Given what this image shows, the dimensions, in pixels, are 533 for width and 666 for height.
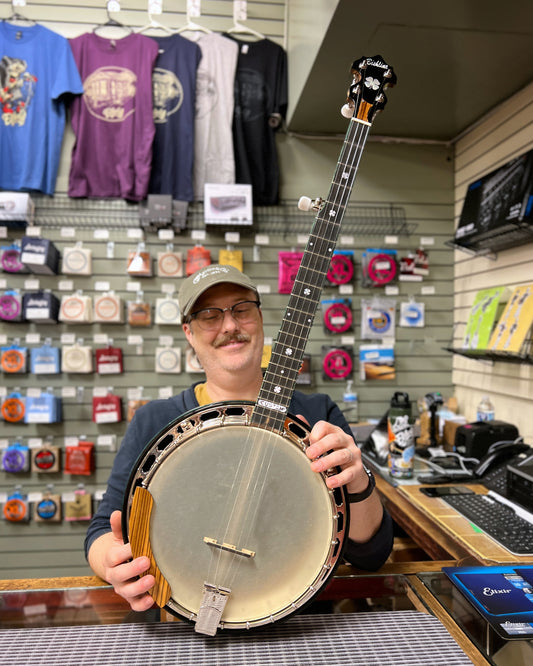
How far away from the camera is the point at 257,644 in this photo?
30.3 inches

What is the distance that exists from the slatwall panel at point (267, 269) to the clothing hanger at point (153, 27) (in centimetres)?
6

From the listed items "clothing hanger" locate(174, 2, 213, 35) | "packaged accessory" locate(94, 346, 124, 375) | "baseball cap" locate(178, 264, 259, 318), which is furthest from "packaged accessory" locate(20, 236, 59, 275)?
"baseball cap" locate(178, 264, 259, 318)

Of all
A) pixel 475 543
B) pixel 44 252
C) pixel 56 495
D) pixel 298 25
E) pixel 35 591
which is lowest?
pixel 56 495

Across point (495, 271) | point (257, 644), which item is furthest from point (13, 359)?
point (495, 271)

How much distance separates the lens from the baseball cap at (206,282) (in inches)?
47.6

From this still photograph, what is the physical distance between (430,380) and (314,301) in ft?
10.0

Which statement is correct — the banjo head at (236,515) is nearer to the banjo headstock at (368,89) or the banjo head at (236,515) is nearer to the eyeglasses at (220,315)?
the eyeglasses at (220,315)

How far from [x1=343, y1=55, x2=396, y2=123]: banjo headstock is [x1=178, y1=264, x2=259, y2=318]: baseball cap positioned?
1.61ft

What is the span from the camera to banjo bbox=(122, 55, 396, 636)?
2.58 ft

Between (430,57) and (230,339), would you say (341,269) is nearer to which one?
(430,57)

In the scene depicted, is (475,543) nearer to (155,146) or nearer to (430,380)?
(430,380)

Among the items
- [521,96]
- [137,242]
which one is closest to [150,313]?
[137,242]

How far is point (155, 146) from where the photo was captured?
334cm

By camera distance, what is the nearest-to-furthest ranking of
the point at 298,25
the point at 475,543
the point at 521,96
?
the point at 475,543, the point at 521,96, the point at 298,25
